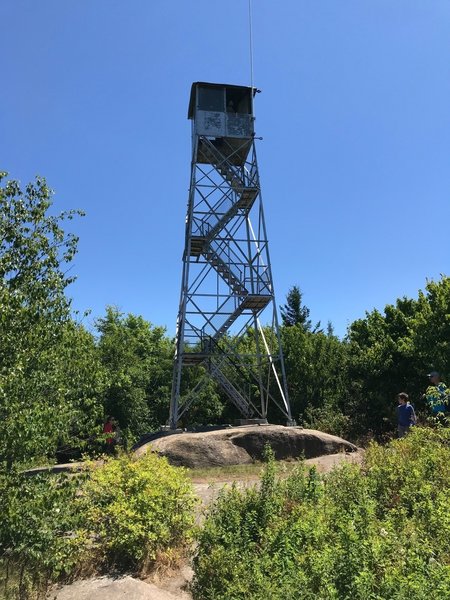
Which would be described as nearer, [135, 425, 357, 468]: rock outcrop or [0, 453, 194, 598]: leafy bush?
[0, 453, 194, 598]: leafy bush

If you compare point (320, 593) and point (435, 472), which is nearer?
point (320, 593)

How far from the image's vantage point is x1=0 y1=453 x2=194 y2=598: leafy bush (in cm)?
463

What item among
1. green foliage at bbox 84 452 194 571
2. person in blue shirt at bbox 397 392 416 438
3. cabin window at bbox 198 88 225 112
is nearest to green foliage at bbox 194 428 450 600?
green foliage at bbox 84 452 194 571

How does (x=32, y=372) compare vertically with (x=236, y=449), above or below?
above

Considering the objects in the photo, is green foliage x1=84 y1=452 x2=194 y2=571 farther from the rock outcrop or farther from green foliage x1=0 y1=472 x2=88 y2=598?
the rock outcrop

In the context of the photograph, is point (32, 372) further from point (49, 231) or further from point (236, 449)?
point (236, 449)

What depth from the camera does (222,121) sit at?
1956cm

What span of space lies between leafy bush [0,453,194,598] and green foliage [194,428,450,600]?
644 mm

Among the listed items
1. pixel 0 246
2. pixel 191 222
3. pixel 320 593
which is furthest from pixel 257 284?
pixel 320 593

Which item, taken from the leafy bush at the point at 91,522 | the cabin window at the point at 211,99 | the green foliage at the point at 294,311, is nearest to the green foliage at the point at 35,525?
the leafy bush at the point at 91,522

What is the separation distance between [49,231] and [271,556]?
4.41 m

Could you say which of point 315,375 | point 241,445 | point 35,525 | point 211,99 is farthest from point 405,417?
point 211,99

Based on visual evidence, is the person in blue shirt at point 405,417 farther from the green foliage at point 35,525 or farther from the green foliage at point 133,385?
the green foliage at point 133,385

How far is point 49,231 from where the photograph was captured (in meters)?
5.88
